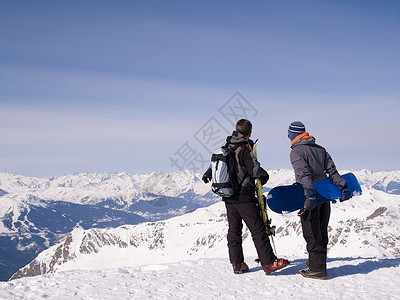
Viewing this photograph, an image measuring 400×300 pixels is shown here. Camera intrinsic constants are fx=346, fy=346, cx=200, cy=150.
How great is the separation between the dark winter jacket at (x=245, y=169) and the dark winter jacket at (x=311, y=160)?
0.83 m

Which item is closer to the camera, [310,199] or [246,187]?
[310,199]

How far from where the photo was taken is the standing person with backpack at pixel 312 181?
8188 millimetres

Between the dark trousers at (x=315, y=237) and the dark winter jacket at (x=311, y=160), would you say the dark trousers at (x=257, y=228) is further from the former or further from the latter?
the dark winter jacket at (x=311, y=160)

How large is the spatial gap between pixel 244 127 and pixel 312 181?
6.83 ft

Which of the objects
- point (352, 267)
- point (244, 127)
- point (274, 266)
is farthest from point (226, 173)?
point (352, 267)

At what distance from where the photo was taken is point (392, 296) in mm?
7250

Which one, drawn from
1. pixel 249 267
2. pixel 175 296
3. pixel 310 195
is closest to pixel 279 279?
pixel 249 267

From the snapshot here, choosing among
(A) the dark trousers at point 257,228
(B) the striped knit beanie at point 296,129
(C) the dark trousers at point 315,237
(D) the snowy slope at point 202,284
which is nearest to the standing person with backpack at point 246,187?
(A) the dark trousers at point 257,228

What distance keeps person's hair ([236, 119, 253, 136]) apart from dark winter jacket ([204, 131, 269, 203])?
11 centimetres

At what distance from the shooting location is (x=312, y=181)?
→ 27.2ft

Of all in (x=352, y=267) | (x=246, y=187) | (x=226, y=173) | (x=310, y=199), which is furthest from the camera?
(x=352, y=267)

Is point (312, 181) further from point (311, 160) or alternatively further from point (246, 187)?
point (246, 187)

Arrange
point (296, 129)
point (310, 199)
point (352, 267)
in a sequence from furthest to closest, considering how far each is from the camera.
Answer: point (352, 267)
point (296, 129)
point (310, 199)

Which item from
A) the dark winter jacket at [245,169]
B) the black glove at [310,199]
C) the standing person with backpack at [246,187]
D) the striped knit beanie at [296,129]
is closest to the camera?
the black glove at [310,199]
